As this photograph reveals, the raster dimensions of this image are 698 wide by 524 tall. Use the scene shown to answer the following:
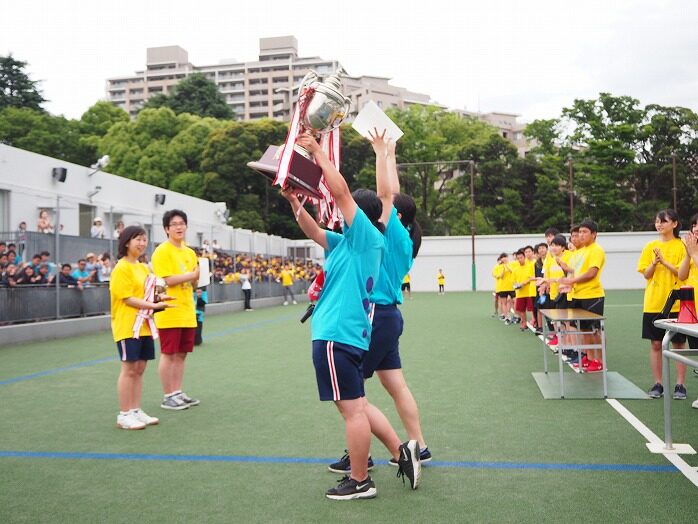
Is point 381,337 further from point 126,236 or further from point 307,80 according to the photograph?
point 126,236

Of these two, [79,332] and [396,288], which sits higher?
[396,288]

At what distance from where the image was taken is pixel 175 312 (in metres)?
6.28

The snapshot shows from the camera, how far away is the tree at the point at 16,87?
5025cm

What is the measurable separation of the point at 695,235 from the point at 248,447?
3660 millimetres

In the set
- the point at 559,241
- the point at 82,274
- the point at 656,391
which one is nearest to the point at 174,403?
the point at 656,391

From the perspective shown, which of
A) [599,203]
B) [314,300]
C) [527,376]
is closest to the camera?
[314,300]

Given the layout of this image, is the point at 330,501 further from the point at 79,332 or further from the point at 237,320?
the point at 237,320

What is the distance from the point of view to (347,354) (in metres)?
3.55

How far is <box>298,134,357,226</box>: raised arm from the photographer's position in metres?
3.17

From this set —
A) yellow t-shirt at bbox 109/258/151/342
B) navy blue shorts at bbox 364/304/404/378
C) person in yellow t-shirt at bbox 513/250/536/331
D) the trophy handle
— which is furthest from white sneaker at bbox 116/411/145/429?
person in yellow t-shirt at bbox 513/250/536/331

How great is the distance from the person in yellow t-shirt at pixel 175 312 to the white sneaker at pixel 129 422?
745 mm

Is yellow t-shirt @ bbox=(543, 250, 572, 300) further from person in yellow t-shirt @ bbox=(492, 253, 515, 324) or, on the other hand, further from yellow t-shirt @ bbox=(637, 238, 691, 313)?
person in yellow t-shirt @ bbox=(492, 253, 515, 324)

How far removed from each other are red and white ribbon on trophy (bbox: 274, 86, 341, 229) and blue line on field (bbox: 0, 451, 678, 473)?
6.25 feet

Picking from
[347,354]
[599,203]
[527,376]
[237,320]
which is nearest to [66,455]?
[347,354]
